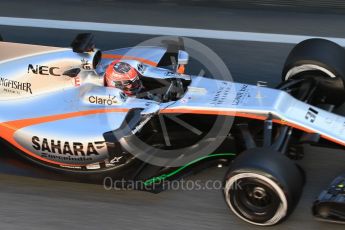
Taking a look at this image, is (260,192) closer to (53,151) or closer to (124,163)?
(124,163)

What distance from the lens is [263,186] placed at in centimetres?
334

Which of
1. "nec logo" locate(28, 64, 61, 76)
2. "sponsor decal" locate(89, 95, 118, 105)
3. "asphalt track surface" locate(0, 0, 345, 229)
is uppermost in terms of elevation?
"nec logo" locate(28, 64, 61, 76)

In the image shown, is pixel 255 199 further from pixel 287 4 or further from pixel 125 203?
pixel 287 4

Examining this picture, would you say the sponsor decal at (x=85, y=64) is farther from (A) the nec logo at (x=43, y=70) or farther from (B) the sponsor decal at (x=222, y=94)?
(B) the sponsor decal at (x=222, y=94)

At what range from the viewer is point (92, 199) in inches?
152

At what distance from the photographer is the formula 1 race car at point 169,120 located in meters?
3.47

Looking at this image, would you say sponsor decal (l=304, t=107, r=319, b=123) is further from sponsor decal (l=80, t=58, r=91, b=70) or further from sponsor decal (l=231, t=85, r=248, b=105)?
sponsor decal (l=80, t=58, r=91, b=70)

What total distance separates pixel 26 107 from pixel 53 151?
0.46m

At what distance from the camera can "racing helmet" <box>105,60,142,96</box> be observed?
4.07 m

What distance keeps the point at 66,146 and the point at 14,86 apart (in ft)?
2.35

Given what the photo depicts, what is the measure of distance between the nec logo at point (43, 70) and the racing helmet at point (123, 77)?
15.7 inches

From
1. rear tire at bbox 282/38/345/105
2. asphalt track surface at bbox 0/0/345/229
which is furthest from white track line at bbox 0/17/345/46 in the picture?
rear tire at bbox 282/38/345/105

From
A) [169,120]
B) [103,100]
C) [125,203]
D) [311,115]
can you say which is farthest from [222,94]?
[125,203]

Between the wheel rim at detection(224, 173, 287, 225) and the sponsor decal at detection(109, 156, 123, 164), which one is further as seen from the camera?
the sponsor decal at detection(109, 156, 123, 164)
